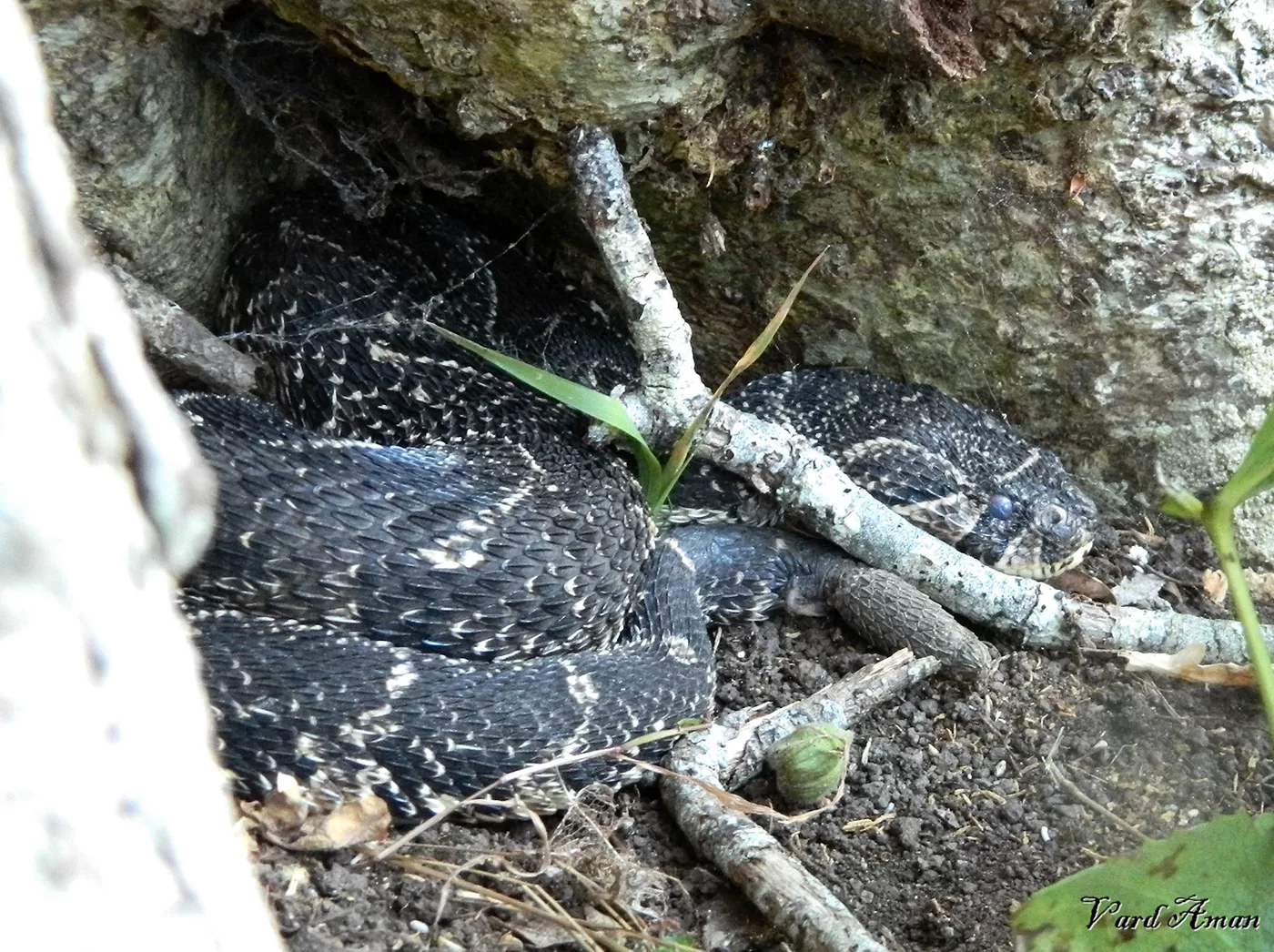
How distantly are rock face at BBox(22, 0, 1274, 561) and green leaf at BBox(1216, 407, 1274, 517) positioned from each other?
125 cm

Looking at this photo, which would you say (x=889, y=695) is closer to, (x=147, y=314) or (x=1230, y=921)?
(x=1230, y=921)

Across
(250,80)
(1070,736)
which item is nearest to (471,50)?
(250,80)

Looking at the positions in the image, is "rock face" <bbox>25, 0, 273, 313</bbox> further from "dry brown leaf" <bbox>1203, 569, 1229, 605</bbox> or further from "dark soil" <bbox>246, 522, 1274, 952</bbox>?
"dry brown leaf" <bbox>1203, 569, 1229, 605</bbox>

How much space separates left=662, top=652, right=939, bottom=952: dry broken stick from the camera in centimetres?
221

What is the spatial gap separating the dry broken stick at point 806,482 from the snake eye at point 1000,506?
12.0 inches

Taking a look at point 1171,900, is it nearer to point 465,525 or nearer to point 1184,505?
point 1184,505

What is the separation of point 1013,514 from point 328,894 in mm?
2408

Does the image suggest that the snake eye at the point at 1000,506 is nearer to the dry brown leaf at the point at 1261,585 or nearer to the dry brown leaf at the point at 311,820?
the dry brown leaf at the point at 1261,585

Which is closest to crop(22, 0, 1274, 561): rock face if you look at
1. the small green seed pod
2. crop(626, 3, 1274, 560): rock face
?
crop(626, 3, 1274, 560): rock face

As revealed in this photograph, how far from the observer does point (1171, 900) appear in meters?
1.93

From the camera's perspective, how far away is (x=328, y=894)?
2135 millimetres

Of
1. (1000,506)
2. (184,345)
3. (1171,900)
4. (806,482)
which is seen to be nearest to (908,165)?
(806,482)

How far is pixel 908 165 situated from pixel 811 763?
1.72m

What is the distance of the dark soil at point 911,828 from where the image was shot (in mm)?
2184
